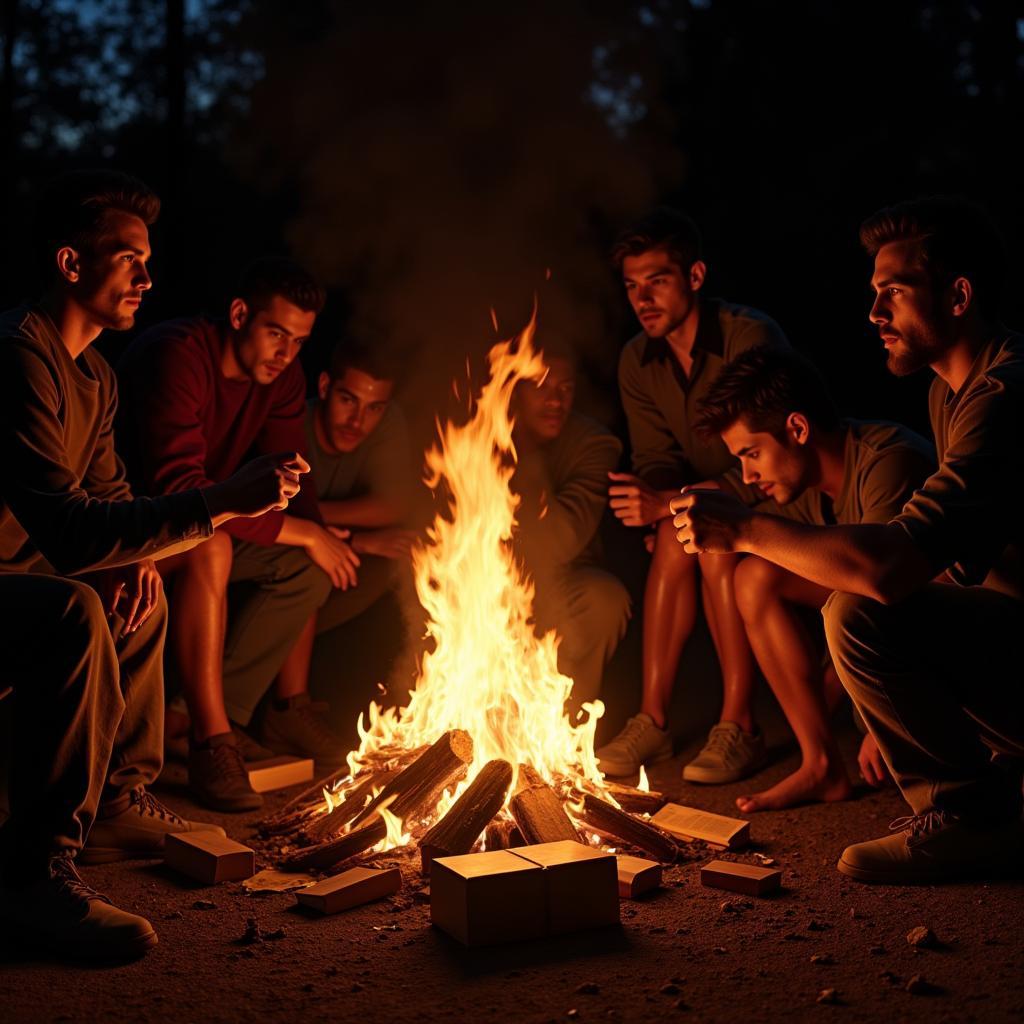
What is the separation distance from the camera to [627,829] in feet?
12.5

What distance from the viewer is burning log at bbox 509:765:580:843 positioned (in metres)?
3.62

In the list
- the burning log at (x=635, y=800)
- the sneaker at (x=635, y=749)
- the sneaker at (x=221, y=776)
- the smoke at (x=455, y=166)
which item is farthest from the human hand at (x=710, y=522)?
the smoke at (x=455, y=166)

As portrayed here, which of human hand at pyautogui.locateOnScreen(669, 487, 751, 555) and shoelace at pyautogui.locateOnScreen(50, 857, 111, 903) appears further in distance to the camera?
human hand at pyautogui.locateOnScreen(669, 487, 751, 555)

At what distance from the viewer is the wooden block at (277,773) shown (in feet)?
15.2

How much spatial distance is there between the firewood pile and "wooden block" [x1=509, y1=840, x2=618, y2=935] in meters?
0.45

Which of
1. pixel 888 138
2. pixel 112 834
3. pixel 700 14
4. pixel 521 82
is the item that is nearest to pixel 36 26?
pixel 700 14

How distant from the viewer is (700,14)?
1329cm

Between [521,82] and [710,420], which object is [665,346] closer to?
[710,420]

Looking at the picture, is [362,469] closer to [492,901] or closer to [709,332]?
[709,332]

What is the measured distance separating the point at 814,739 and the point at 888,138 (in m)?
12.0

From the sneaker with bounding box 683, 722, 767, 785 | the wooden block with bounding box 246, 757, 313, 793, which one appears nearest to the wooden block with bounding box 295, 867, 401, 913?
the wooden block with bounding box 246, 757, 313, 793

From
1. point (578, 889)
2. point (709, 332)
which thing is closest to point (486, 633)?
point (578, 889)

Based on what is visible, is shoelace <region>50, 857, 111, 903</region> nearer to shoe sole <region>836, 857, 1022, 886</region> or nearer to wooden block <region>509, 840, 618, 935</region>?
wooden block <region>509, 840, 618, 935</region>

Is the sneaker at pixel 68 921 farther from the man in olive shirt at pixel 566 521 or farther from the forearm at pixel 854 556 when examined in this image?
the man in olive shirt at pixel 566 521
